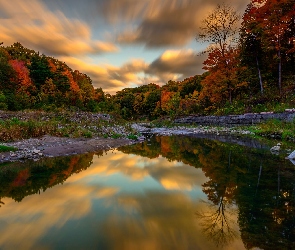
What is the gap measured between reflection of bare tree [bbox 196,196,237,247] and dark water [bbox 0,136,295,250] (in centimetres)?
1

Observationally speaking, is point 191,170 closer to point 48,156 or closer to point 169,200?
point 169,200

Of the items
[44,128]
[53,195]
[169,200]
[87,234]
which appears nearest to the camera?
[87,234]

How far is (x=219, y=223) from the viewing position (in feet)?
13.2

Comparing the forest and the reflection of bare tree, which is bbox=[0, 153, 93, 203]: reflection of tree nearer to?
the reflection of bare tree

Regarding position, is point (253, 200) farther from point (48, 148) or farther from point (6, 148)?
point (6, 148)

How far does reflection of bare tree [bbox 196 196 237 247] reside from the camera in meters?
3.52

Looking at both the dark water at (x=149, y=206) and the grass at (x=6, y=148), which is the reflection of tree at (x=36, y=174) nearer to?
the dark water at (x=149, y=206)

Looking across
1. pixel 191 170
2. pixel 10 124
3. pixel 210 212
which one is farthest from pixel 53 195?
pixel 10 124

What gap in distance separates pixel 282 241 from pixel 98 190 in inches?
155

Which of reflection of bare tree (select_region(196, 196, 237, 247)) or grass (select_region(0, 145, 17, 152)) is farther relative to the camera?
grass (select_region(0, 145, 17, 152))

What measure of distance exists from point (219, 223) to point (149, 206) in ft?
4.37

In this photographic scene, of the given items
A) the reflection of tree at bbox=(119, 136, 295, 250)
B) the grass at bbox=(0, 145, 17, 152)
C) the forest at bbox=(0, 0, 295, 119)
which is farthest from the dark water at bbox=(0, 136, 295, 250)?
the forest at bbox=(0, 0, 295, 119)

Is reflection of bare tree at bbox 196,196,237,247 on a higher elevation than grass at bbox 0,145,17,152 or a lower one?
lower

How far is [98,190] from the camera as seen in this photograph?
5.98 meters
